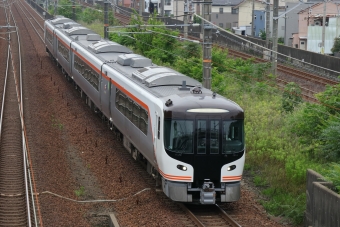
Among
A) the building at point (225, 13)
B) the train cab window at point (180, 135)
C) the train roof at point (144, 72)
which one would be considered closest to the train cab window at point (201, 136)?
the train cab window at point (180, 135)

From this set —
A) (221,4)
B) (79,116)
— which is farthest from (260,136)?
(221,4)

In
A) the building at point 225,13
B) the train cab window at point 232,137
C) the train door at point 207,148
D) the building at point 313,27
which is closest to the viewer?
the train door at point 207,148

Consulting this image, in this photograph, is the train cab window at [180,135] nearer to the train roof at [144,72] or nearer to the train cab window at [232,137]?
the train cab window at [232,137]

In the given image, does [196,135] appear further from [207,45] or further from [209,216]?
[207,45]

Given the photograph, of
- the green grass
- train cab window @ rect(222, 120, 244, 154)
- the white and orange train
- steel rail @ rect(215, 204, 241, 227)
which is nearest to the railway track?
the green grass

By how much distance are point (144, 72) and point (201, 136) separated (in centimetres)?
435

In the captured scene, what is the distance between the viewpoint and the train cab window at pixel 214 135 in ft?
42.8

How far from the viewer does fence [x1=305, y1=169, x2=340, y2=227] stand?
11016 millimetres

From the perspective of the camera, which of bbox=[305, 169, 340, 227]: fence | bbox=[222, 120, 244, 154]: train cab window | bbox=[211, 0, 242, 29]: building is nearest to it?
bbox=[305, 169, 340, 227]: fence

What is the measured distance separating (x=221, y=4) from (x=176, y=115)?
64196mm

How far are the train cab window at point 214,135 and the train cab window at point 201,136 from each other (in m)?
0.14

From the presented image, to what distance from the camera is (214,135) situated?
13039 millimetres

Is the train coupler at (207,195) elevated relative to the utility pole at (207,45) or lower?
lower

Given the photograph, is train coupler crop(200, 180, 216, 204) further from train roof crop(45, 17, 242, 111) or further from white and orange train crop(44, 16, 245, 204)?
train roof crop(45, 17, 242, 111)
